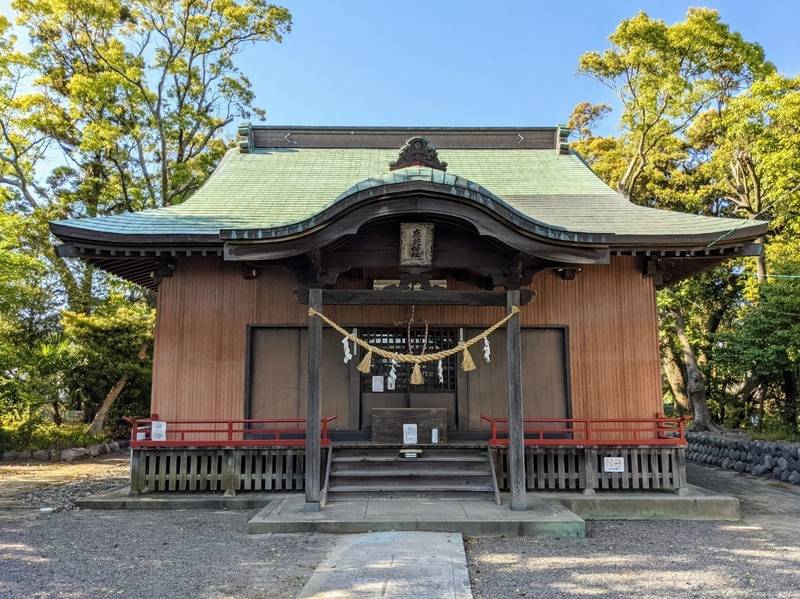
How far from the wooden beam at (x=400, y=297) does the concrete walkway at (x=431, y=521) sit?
2506mm

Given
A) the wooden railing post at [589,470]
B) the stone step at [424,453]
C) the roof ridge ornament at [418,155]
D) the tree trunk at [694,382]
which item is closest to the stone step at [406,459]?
the stone step at [424,453]

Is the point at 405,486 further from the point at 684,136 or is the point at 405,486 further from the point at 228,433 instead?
the point at 684,136

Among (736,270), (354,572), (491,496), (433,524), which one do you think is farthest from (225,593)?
(736,270)

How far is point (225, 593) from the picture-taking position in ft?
14.4

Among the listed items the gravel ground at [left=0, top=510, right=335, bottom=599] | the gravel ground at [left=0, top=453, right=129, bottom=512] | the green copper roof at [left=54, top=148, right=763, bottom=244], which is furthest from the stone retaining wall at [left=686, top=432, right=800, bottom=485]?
A: the gravel ground at [left=0, top=453, right=129, bottom=512]

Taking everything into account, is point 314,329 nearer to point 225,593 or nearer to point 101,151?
point 225,593

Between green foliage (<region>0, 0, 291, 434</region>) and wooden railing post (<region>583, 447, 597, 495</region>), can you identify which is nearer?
wooden railing post (<region>583, 447, 597, 495</region>)

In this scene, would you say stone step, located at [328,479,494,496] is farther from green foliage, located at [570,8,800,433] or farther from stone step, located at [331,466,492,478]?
green foliage, located at [570,8,800,433]

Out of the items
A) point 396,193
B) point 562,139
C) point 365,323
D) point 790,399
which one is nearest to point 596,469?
point 365,323

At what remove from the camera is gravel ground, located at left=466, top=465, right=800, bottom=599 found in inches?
176

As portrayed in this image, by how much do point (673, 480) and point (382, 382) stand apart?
4.37m

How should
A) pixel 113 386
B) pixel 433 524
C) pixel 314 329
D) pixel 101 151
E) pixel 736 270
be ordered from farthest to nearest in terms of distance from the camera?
1. pixel 101 151
2. pixel 736 270
3. pixel 113 386
4. pixel 314 329
5. pixel 433 524

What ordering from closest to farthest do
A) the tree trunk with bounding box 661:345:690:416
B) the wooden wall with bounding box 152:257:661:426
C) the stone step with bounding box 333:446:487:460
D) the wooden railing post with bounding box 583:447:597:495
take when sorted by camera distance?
the wooden railing post with bounding box 583:447:597:495, the stone step with bounding box 333:446:487:460, the wooden wall with bounding box 152:257:661:426, the tree trunk with bounding box 661:345:690:416

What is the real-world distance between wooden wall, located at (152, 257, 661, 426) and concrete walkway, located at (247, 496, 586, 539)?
254 centimetres
